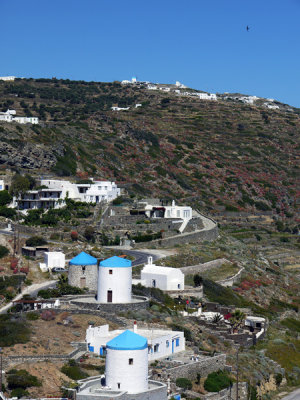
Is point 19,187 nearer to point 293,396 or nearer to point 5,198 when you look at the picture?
point 5,198

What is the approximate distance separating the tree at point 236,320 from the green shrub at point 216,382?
11.3 meters

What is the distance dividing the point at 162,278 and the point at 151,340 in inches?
761

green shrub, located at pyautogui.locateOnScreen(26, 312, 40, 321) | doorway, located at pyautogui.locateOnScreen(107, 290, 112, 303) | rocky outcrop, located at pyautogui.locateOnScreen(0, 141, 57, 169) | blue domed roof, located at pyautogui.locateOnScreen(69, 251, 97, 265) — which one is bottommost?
green shrub, located at pyautogui.locateOnScreen(26, 312, 40, 321)

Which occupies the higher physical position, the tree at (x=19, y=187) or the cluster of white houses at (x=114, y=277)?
the tree at (x=19, y=187)

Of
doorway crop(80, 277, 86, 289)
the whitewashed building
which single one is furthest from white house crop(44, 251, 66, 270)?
the whitewashed building

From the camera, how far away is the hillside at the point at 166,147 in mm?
116188

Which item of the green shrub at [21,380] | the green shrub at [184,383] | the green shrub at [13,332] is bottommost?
the green shrub at [184,383]

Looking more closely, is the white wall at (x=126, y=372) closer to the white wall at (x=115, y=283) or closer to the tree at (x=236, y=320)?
the white wall at (x=115, y=283)

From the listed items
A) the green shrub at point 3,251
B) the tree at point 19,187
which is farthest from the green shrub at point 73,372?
the tree at point 19,187

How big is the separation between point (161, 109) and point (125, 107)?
34.2 ft

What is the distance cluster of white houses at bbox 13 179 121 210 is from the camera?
85938 mm

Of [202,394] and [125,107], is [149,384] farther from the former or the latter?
[125,107]

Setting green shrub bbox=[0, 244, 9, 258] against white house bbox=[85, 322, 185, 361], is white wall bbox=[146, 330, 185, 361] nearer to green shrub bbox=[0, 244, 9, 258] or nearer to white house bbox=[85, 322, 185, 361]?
white house bbox=[85, 322, 185, 361]

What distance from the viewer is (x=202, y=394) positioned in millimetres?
42344
